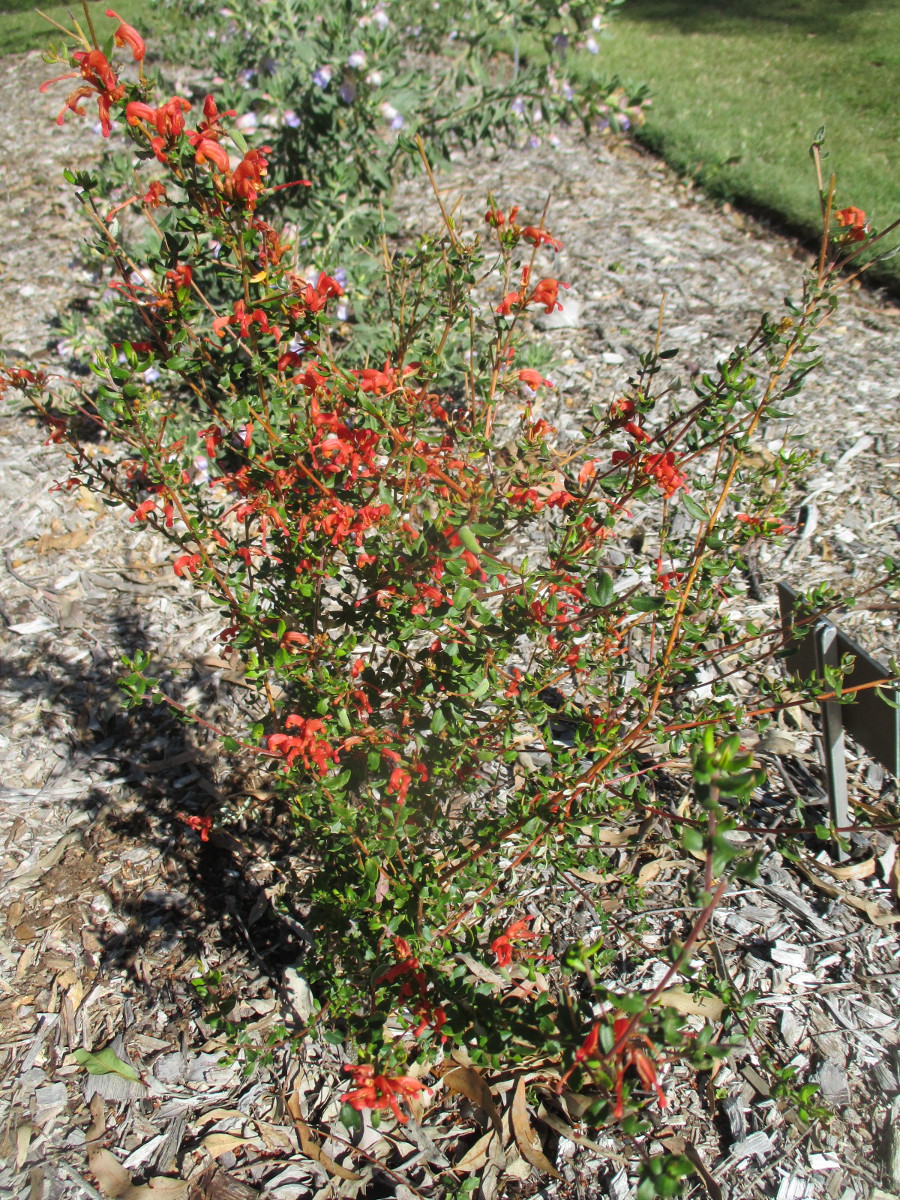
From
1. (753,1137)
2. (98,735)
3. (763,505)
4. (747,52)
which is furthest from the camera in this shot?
(747,52)

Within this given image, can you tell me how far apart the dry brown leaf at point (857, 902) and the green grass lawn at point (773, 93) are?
3329mm

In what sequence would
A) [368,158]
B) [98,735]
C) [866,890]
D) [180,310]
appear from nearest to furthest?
[180,310] → [866,890] → [98,735] → [368,158]

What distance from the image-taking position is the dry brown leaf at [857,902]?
2.22 m

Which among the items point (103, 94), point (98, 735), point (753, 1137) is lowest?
point (98, 735)

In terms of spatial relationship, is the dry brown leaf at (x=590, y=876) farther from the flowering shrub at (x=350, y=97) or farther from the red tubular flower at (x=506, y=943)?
the flowering shrub at (x=350, y=97)

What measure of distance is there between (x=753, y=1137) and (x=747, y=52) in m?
9.08

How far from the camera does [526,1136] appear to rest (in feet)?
6.06

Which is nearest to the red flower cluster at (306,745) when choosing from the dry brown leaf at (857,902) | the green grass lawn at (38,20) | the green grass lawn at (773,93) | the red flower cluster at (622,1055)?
the red flower cluster at (622,1055)

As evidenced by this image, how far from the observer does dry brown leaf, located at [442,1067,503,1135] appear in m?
1.83

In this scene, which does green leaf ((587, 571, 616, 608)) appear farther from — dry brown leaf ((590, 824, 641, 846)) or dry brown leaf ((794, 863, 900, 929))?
dry brown leaf ((794, 863, 900, 929))

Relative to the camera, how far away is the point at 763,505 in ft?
6.76

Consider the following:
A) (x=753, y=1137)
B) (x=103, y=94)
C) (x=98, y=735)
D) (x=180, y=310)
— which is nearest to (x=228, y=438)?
(x=180, y=310)

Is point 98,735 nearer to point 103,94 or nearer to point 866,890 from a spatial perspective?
point 103,94

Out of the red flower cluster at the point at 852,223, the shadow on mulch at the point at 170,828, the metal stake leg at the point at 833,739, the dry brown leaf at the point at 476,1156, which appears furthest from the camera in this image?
the shadow on mulch at the point at 170,828
